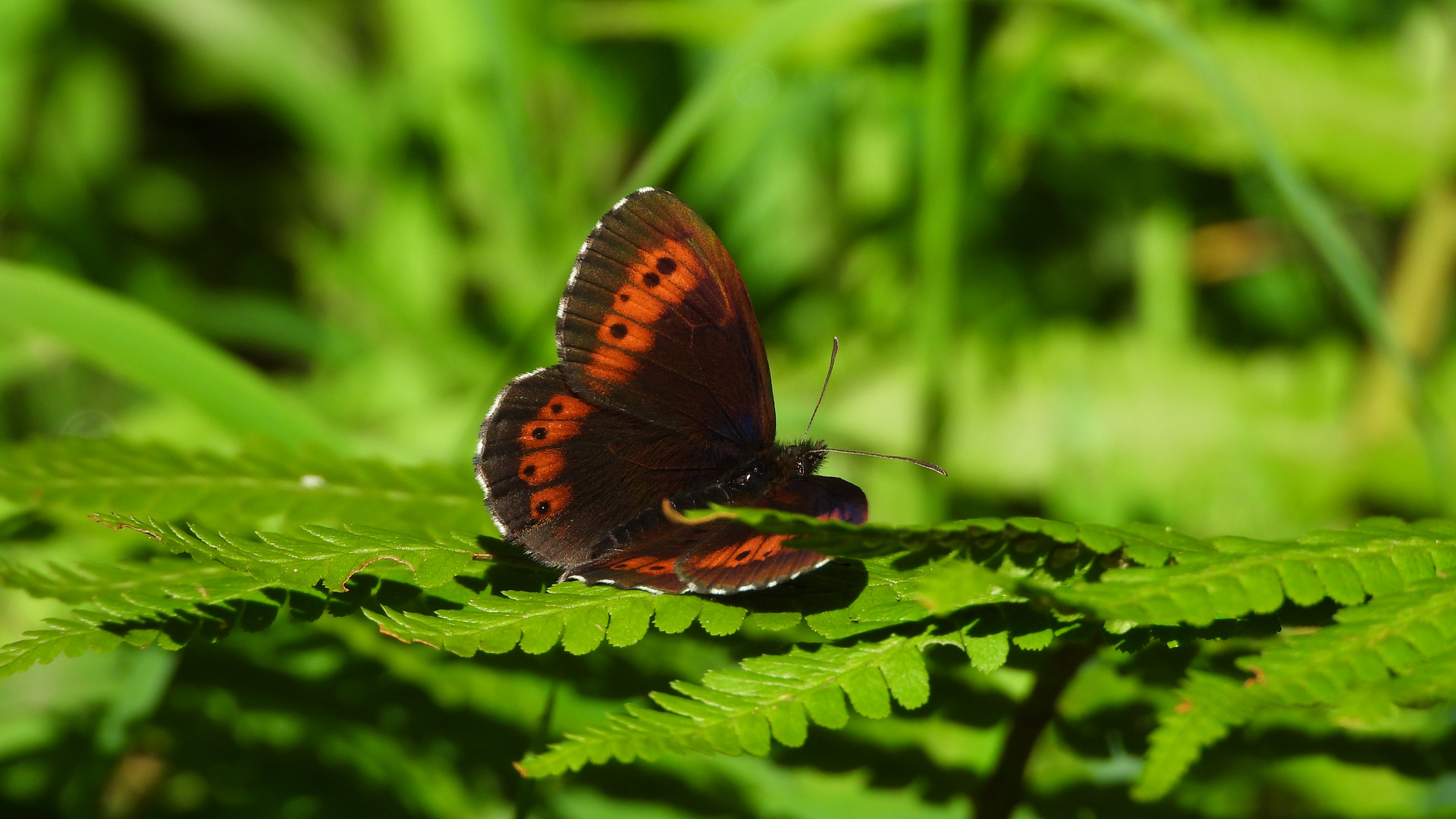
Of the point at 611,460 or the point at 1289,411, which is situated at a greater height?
the point at 1289,411

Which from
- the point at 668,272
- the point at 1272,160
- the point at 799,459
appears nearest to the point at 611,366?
the point at 668,272

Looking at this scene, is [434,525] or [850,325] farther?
[850,325]

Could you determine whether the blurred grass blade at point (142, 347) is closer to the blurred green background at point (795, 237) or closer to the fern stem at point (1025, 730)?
the blurred green background at point (795, 237)

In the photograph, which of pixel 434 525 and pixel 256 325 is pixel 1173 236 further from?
pixel 256 325

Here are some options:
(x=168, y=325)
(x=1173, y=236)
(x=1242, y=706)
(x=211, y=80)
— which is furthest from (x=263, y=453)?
(x=211, y=80)

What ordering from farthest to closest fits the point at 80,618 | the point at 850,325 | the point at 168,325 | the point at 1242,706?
the point at 850,325, the point at 168,325, the point at 80,618, the point at 1242,706

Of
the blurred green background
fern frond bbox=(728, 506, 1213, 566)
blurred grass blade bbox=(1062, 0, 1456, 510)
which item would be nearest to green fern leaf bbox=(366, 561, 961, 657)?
fern frond bbox=(728, 506, 1213, 566)

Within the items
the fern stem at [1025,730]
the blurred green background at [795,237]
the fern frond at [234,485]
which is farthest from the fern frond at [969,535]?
the blurred green background at [795,237]
